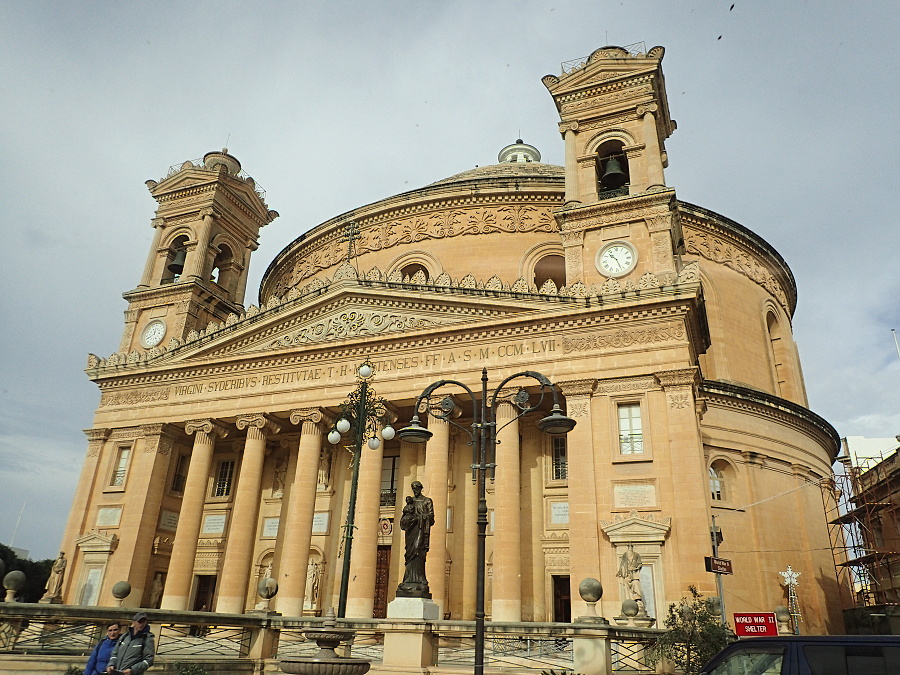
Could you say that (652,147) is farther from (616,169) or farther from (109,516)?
(109,516)

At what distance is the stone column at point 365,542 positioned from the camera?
72.1 feet

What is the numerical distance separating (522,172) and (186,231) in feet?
57.0

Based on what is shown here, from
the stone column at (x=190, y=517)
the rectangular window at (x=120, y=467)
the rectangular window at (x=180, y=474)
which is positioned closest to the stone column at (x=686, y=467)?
the stone column at (x=190, y=517)

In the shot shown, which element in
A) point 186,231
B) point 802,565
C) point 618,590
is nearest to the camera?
point 618,590

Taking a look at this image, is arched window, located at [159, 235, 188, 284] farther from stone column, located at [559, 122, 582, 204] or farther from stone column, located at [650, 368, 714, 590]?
stone column, located at [650, 368, 714, 590]

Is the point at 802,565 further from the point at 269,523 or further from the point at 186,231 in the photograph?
the point at 186,231

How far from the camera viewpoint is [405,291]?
2477cm

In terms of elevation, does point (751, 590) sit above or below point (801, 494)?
below

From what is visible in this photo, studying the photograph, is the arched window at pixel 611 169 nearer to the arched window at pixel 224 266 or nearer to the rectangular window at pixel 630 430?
the rectangular window at pixel 630 430

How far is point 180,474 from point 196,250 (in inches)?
433

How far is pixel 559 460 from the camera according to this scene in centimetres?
2400

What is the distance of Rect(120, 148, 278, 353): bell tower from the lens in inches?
1278

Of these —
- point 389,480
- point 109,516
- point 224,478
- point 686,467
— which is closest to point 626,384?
point 686,467

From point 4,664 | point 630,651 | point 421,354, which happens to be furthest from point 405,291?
point 4,664
